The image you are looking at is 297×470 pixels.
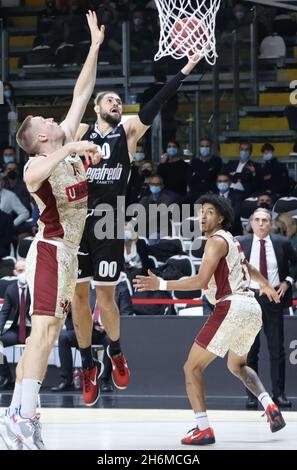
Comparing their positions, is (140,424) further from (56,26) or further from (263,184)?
(56,26)

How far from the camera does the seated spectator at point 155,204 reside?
14.9m

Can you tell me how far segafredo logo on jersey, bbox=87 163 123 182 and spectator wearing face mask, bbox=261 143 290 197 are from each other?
25.2 feet

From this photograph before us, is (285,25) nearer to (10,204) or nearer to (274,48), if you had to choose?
(274,48)

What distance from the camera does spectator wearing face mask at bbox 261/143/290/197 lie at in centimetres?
1585

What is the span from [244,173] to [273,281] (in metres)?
4.70

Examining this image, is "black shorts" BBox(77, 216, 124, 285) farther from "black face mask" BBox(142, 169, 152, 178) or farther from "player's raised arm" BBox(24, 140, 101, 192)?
"black face mask" BBox(142, 169, 152, 178)

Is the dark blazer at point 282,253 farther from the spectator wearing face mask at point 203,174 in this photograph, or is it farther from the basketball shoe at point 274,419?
the spectator wearing face mask at point 203,174

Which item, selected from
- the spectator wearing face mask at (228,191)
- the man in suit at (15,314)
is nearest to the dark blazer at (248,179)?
the spectator wearing face mask at (228,191)

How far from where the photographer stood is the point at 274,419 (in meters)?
8.48

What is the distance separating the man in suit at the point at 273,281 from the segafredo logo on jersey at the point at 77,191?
3.79 metres

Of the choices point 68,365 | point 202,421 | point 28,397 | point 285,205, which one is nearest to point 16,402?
point 28,397

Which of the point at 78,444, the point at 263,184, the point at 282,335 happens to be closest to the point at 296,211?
the point at 263,184

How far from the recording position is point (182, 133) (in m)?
16.8
